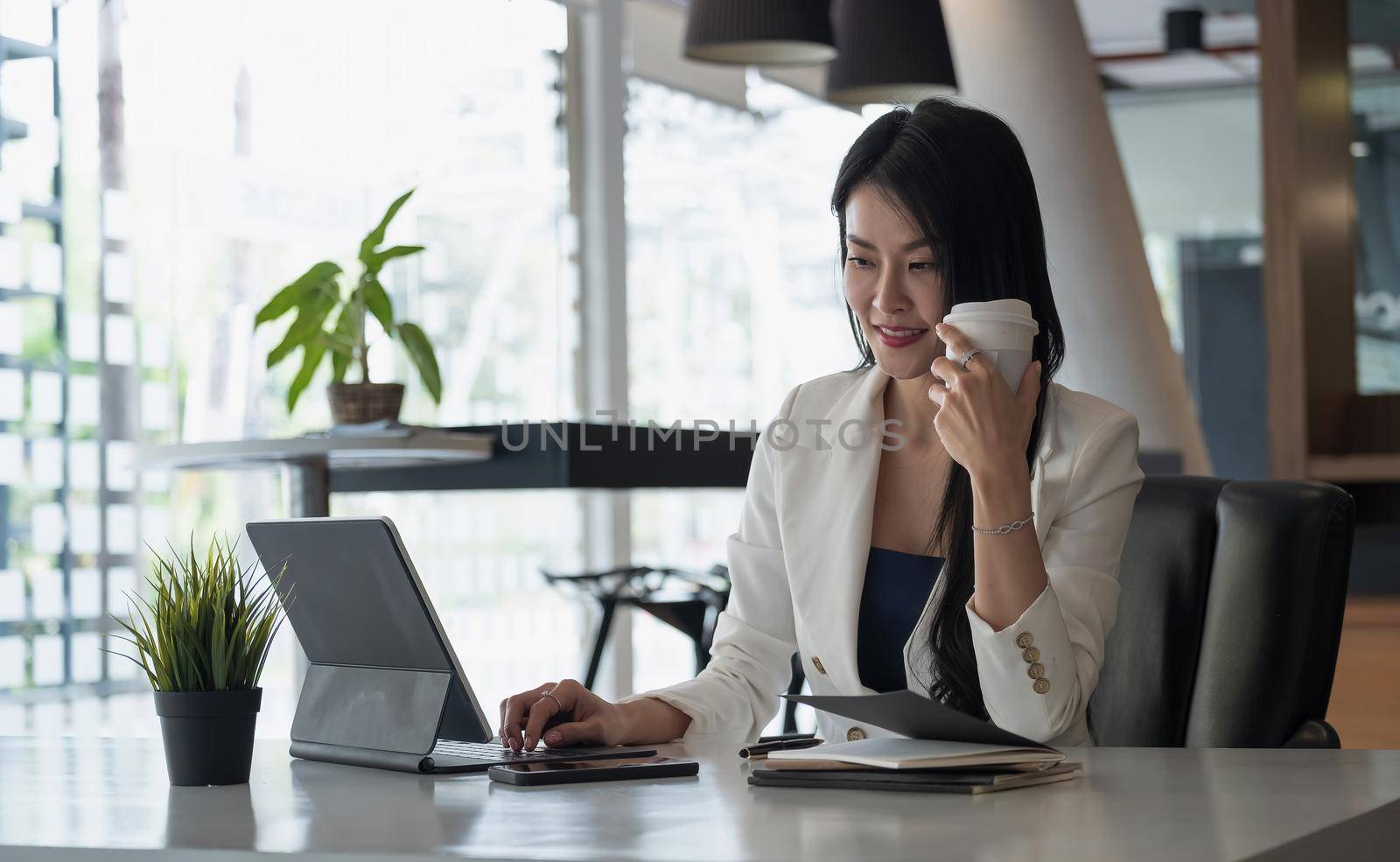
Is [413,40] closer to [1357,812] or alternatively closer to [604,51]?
[604,51]

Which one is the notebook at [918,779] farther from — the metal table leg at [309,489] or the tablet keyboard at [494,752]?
the metal table leg at [309,489]

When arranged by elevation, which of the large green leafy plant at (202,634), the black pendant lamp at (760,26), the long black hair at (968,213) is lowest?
the large green leafy plant at (202,634)

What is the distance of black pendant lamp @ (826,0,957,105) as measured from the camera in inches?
162

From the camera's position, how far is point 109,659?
4344mm

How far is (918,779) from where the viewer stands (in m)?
1.00

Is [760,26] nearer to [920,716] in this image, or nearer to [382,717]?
[382,717]

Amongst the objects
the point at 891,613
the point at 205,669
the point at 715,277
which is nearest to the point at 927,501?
the point at 891,613

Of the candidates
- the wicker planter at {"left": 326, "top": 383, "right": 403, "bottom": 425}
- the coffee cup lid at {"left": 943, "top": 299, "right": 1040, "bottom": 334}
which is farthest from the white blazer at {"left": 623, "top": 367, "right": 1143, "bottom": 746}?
the wicker planter at {"left": 326, "top": 383, "right": 403, "bottom": 425}

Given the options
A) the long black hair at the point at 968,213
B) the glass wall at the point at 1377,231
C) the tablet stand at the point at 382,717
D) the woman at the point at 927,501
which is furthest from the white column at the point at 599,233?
the tablet stand at the point at 382,717

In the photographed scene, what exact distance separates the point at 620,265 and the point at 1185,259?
400 centimetres

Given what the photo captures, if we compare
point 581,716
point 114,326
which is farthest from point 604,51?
point 581,716

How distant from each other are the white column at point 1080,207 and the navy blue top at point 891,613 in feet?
10.9

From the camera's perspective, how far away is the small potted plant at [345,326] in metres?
3.11

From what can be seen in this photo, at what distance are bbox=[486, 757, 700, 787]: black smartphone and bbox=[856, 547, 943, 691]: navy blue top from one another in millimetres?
581
